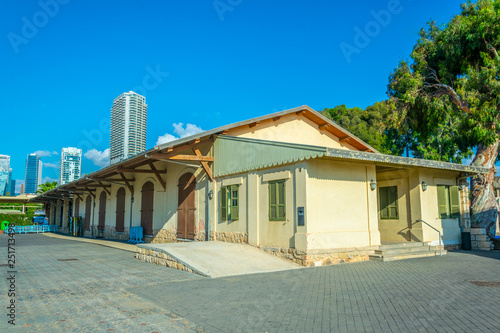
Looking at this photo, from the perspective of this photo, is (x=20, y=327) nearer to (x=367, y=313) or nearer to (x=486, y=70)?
(x=367, y=313)

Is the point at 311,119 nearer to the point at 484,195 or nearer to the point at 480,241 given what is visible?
the point at 480,241

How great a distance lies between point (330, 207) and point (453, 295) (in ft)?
14.8

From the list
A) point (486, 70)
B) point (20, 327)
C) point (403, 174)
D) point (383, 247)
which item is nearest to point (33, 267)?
point (20, 327)

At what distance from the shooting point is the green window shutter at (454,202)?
46.2 feet

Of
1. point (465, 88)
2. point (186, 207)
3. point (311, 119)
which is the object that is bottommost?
point (186, 207)

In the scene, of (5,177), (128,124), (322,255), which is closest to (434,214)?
(322,255)

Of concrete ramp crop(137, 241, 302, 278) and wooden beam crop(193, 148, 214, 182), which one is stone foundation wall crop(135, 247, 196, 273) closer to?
concrete ramp crop(137, 241, 302, 278)

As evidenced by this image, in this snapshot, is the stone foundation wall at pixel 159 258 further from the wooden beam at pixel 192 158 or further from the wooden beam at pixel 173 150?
the wooden beam at pixel 192 158

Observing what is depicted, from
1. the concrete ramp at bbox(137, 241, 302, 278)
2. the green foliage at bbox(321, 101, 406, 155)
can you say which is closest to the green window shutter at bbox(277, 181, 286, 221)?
the concrete ramp at bbox(137, 241, 302, 278)

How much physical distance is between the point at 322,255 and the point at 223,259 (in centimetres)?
264

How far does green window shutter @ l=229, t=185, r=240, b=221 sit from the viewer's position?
12773 millimetres

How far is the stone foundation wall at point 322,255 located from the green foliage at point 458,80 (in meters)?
8.76

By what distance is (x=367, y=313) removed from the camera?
213 inches

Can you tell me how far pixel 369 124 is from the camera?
32875 mm
